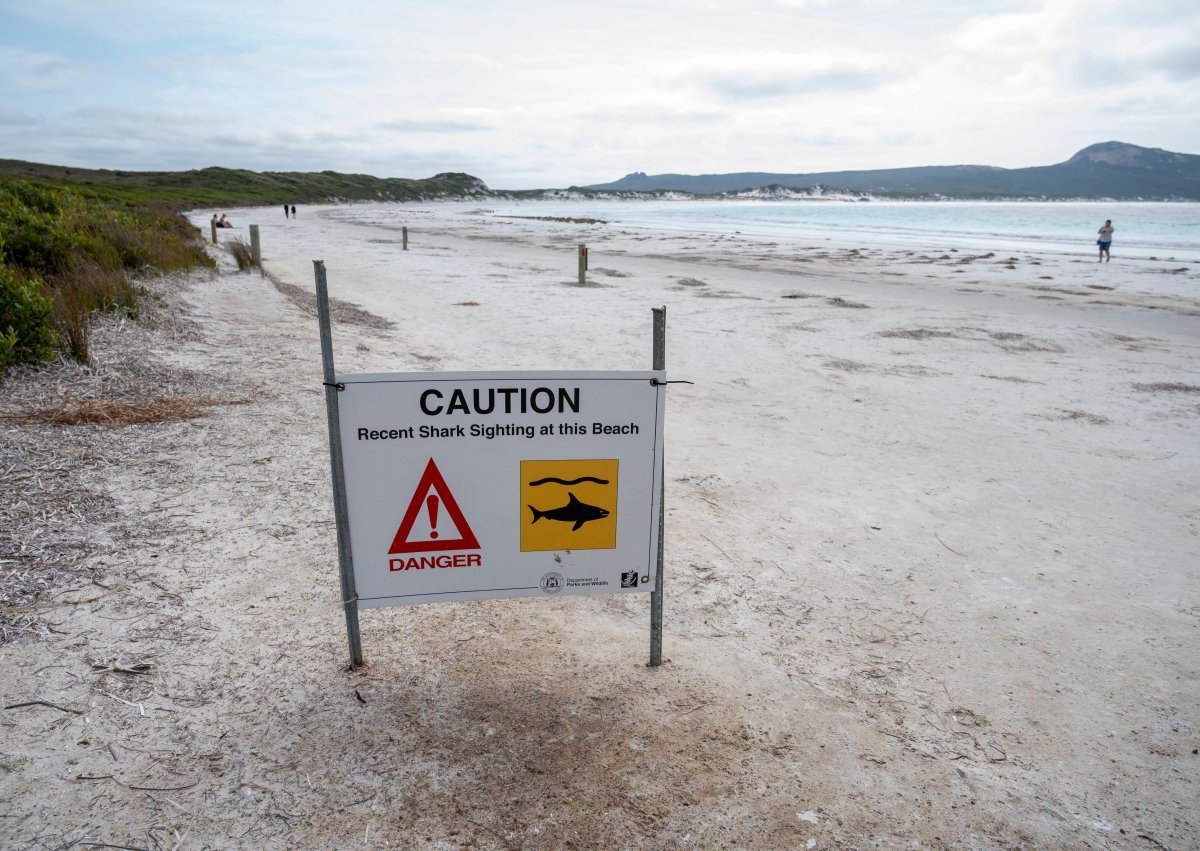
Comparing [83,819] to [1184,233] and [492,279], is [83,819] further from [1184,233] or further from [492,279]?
[1184,233]

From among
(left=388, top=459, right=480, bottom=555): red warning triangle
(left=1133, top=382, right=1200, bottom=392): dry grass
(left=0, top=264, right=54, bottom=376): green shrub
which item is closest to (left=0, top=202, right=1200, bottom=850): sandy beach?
(left=0, top=264, right=54, bottom=376): green shrub

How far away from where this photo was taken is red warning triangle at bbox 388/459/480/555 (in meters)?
3.02

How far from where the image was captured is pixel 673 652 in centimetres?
367

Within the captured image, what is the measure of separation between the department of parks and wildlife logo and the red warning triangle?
30 cm

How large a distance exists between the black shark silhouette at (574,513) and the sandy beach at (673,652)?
770 millimetres

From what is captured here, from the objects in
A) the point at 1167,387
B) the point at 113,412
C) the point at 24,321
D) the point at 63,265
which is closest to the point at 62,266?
the point at 63,265

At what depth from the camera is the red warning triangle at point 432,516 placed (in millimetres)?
3021

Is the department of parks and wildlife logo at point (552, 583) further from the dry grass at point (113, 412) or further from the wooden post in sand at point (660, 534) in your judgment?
the dry grass at point (113, 412)

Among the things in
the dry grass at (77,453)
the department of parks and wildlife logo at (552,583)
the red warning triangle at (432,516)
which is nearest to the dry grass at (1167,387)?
the department of parks and wildlife logo at (552,583)

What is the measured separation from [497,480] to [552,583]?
0.48 metres

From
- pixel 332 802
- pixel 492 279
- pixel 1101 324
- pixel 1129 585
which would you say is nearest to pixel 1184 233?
pixel 1101 324

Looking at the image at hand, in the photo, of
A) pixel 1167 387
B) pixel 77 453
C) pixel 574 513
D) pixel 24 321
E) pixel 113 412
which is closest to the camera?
pixel 574 513

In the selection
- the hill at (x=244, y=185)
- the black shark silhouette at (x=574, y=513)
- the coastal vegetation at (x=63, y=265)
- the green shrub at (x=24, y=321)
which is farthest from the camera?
the hill at (x=244, y=185)

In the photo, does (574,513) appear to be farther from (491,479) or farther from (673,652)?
(673,652)
